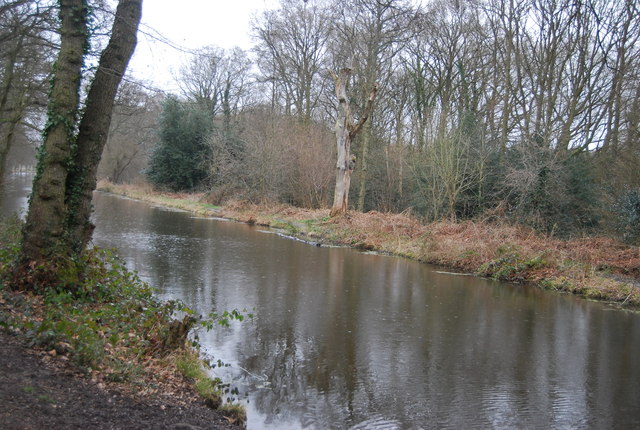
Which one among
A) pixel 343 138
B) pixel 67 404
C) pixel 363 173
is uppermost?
pixel 343 138

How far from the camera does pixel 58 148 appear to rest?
715cm

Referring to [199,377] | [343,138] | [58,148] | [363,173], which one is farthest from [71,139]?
[363,173]

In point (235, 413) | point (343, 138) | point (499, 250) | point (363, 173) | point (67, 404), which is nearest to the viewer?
point (67, 404)

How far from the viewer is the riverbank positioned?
13.4 m

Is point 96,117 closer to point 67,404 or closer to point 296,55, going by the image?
point 67,404

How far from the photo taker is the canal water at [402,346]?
5965 mm

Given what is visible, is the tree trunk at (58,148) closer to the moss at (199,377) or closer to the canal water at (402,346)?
the moss at (199,377)

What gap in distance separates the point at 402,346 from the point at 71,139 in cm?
571

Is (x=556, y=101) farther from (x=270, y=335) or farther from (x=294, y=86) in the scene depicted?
(x=270, y=335)

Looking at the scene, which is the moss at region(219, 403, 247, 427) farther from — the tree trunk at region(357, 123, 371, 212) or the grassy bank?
the tree trunk at region(357, 123, 371, 212)

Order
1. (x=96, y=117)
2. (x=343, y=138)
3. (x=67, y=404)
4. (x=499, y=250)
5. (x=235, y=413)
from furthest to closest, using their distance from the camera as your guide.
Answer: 1. (x=343, y=138)
2. (x=499, y=250)
3. (x=96, y=117)
4. (x=235, y=413)
5. (x=67, y=404)

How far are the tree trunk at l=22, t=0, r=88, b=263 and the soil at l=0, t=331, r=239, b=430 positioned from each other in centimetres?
222

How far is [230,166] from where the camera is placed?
102 feet

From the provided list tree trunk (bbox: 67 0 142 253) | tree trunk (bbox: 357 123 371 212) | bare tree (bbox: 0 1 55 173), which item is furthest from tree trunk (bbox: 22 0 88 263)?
tree trunk (bbox: 357 123 371 212)
